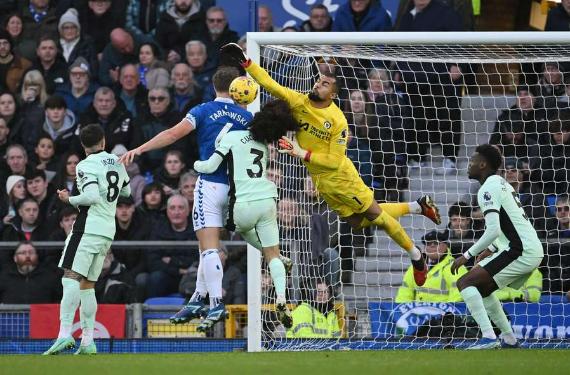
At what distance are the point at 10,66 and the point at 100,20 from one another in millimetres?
1447

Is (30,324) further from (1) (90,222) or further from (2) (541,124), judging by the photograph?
(2) (541,124)

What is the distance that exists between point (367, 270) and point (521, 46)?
10.6 ft

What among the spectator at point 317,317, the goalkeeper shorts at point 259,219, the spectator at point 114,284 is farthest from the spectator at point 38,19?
the goalkeeper shorts at point 259,219

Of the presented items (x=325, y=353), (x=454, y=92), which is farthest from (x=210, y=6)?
(x=325, y=353)

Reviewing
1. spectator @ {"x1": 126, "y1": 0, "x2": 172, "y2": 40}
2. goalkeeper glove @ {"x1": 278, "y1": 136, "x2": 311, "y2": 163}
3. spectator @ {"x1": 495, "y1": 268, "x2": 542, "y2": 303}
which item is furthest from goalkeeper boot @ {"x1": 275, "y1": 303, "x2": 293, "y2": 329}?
spectator @ {"x1": 126, "y1": 0, "x2": 172, "y2": 40}

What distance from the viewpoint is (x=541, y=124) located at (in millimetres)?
15555

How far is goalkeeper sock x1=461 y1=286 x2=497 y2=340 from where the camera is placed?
12.5m

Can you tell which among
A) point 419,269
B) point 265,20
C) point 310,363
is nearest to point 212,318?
point 310,363

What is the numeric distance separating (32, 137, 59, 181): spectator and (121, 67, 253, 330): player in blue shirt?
574 cm

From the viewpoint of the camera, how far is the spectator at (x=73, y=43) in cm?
1811

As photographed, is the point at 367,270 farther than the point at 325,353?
Yes

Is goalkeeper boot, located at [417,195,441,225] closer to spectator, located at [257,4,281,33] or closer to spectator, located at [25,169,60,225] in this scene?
spectator, located at [257,4,281,33]

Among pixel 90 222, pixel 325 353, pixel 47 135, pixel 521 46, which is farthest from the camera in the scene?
pixel 47 135

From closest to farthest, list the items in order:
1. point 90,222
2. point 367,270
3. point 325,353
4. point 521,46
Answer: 1. point 325,353
2. point 90,222
3. point 521,46
4. point 367,270
